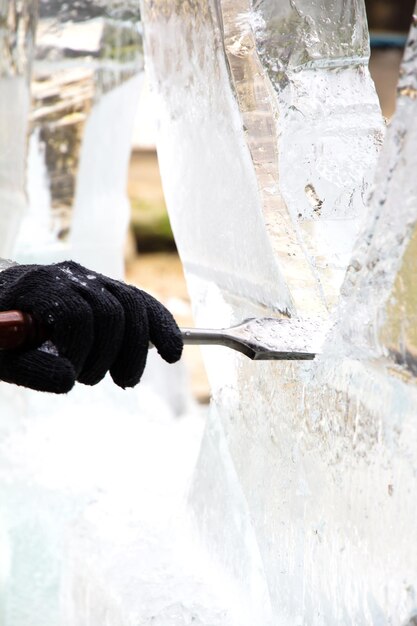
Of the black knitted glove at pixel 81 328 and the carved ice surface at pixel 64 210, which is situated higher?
the black knitted glove at pixel 81 328

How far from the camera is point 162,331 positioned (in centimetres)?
62

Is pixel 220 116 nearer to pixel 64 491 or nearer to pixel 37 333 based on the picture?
pixel 37 333

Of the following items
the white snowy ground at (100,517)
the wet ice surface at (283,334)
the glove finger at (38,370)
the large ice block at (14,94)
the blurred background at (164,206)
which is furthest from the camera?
the blurred background at (164,206)

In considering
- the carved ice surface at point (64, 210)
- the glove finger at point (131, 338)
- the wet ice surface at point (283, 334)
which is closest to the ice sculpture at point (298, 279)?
the wet ice surface at point (283, 334)

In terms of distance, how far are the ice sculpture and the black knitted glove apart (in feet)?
0.47

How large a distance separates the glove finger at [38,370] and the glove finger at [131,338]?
51mm

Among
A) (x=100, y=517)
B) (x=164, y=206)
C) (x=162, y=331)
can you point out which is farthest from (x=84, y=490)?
(x=164, y=206)

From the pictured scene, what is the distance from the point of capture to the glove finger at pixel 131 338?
60 centimetres

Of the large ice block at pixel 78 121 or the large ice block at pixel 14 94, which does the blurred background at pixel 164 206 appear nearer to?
the large ice block at pixel 78 121

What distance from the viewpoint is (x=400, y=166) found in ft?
1.84

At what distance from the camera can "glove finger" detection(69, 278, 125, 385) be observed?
1.91ft

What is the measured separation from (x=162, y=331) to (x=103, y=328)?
0.05 m

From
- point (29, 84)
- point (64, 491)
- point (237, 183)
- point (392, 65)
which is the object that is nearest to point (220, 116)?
point (237, 183)

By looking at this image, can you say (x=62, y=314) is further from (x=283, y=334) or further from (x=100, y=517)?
(x=100, y=517)
